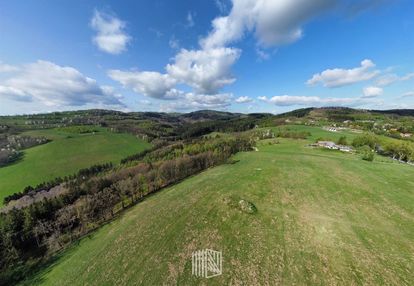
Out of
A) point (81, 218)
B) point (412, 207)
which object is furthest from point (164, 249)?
point (412, 207)

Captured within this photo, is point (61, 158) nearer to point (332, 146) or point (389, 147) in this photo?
point (332, 146)

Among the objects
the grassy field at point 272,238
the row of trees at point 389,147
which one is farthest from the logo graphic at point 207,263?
the row of trees at point 389,147

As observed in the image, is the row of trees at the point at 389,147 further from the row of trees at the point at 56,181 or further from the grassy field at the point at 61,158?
the grassy field at the point at 61,158

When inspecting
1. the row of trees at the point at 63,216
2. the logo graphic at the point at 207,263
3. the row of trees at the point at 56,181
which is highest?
the logo graphic at the point at 207,263

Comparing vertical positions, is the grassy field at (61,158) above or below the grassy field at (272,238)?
below

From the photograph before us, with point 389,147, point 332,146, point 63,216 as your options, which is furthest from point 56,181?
point 389,147

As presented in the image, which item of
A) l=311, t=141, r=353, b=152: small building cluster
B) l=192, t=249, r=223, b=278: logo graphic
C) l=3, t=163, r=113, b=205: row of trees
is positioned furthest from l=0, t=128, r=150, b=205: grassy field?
l=311, t=141, r=353, b=152: small building cluster
